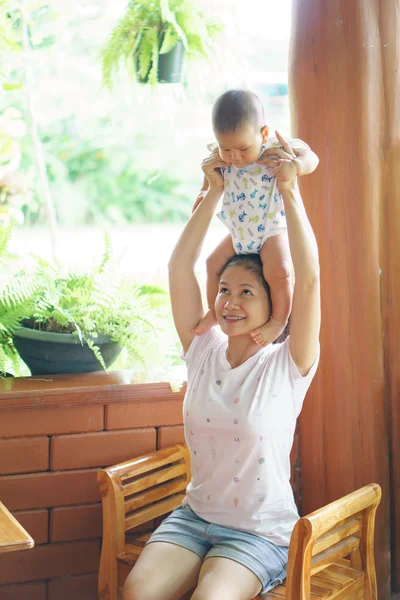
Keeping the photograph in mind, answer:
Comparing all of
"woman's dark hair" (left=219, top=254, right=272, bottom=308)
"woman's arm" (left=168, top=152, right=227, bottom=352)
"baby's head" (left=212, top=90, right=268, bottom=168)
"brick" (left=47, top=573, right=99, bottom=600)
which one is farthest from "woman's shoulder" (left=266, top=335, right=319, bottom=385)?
"brick" (left=47, top=573, right=99, bottom=600)

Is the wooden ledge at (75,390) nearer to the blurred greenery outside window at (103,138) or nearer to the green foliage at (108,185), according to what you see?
the blurred greenery outside window at (103,138)

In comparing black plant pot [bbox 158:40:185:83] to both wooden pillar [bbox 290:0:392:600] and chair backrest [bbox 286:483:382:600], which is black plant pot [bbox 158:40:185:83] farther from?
chair backrest [bbox 286:483:382:600]

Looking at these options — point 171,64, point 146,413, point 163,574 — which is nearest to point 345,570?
point 163,574

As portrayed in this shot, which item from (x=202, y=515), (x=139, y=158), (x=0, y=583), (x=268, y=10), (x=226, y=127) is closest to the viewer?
(x=226, y=127)

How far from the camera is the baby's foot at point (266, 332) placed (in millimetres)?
1809

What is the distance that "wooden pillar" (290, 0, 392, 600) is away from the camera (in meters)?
2.16

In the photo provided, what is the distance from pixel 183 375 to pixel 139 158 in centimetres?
528

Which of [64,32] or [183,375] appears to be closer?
[183,375]

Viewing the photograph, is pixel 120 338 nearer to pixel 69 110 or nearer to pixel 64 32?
pixel 64 32

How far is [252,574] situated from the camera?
1.67m

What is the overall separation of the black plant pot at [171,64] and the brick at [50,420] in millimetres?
1192

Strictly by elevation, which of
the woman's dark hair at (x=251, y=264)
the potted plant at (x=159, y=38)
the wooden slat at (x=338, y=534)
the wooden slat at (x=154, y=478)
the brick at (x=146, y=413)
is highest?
the potted plant at (x=159, y=38)

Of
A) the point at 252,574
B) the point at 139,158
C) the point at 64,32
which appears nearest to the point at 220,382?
the point at 252,574

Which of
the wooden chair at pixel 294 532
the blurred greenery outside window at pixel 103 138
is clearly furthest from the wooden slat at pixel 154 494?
the blurred greenery outside window at pixel 103 138
